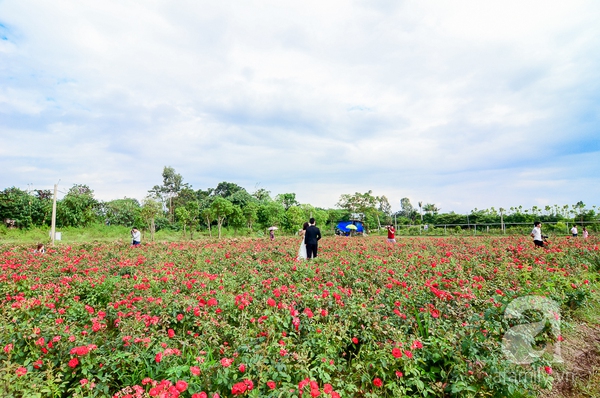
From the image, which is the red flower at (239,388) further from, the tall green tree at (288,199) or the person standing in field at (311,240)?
the tall green tree at (288,199)

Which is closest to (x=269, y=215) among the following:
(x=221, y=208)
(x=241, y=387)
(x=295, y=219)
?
(x=295, y=219)

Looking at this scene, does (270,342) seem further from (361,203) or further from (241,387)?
(361,203)

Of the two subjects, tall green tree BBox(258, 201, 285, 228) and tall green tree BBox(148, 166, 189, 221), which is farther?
tall green tree BBox(148, 166, 189, 221)

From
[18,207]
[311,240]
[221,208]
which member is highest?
[18,207]

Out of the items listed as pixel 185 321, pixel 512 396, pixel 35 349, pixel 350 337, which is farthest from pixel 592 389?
pixel 35 349

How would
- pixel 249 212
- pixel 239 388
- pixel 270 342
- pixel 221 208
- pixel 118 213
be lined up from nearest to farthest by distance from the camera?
1. pixel 239 388
2. pixel 270 342
3. pixel 221 208
4. pixel 249 212
5. pixel 118 213

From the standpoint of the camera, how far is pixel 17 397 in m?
2.35

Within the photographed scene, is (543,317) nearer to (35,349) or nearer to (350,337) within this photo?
(350,337)

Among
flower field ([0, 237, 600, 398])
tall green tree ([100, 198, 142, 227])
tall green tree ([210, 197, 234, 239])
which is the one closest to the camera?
flower field ([0, 237, 600, 398])

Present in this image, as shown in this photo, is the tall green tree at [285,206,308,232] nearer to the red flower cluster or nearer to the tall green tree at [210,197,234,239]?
the tall green tree at [210,197,234,239]

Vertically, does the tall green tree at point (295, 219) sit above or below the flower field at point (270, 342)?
above

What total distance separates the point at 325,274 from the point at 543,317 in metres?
3.14

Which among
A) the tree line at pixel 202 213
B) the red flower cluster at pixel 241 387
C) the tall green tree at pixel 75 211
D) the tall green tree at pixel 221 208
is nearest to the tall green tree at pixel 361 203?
the tree line at pixel 202 213

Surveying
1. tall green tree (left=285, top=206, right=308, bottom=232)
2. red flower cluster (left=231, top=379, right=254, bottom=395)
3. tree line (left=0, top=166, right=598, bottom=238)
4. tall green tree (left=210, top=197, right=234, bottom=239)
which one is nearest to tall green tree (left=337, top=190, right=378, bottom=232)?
tree line (left=0, top=166, right=598, bottom=238)
